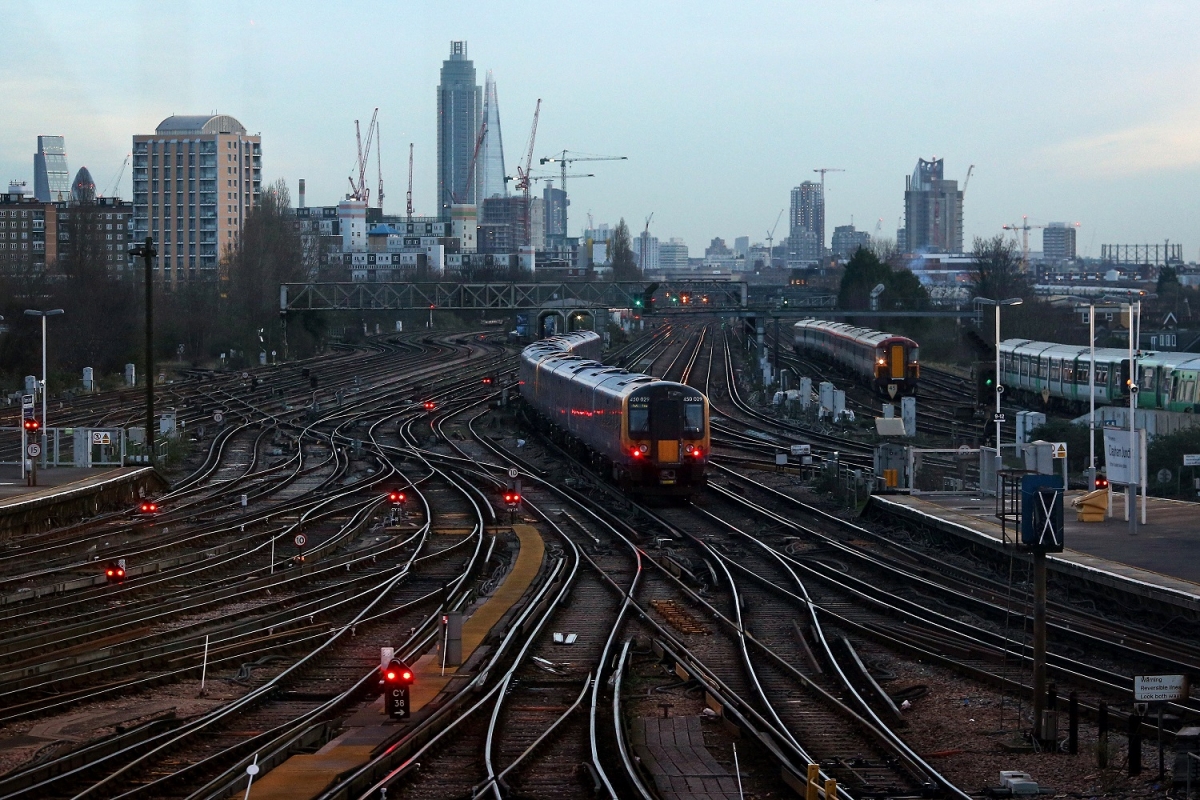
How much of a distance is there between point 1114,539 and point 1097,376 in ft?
80.0

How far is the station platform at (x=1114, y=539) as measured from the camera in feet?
56.9

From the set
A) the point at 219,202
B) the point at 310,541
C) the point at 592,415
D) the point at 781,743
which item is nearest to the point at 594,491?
the point at 592,415

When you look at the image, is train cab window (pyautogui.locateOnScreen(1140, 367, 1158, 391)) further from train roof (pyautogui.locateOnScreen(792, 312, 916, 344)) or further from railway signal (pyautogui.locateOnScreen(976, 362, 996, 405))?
train roof (pyautogui.locateOnScreen(792, 312, 916, 344))

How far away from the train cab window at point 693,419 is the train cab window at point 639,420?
2.55 feet

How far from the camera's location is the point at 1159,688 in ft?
36.7

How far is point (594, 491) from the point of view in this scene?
3086cm

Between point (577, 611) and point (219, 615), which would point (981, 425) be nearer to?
point (577, 611)

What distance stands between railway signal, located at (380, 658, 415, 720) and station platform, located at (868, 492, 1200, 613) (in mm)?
9127

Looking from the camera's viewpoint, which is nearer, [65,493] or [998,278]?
[65,493]

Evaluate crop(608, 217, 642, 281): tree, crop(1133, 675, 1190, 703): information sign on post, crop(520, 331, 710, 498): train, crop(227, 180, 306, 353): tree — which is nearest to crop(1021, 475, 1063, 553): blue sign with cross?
crop(1133, 675, 1190, 703): information sign on post

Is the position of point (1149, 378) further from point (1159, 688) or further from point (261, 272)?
point (261, 272)

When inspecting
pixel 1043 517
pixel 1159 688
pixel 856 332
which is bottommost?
pixel 1159 688

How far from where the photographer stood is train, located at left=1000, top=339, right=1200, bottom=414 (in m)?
38.7

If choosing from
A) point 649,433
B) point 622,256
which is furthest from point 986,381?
point 622,256
